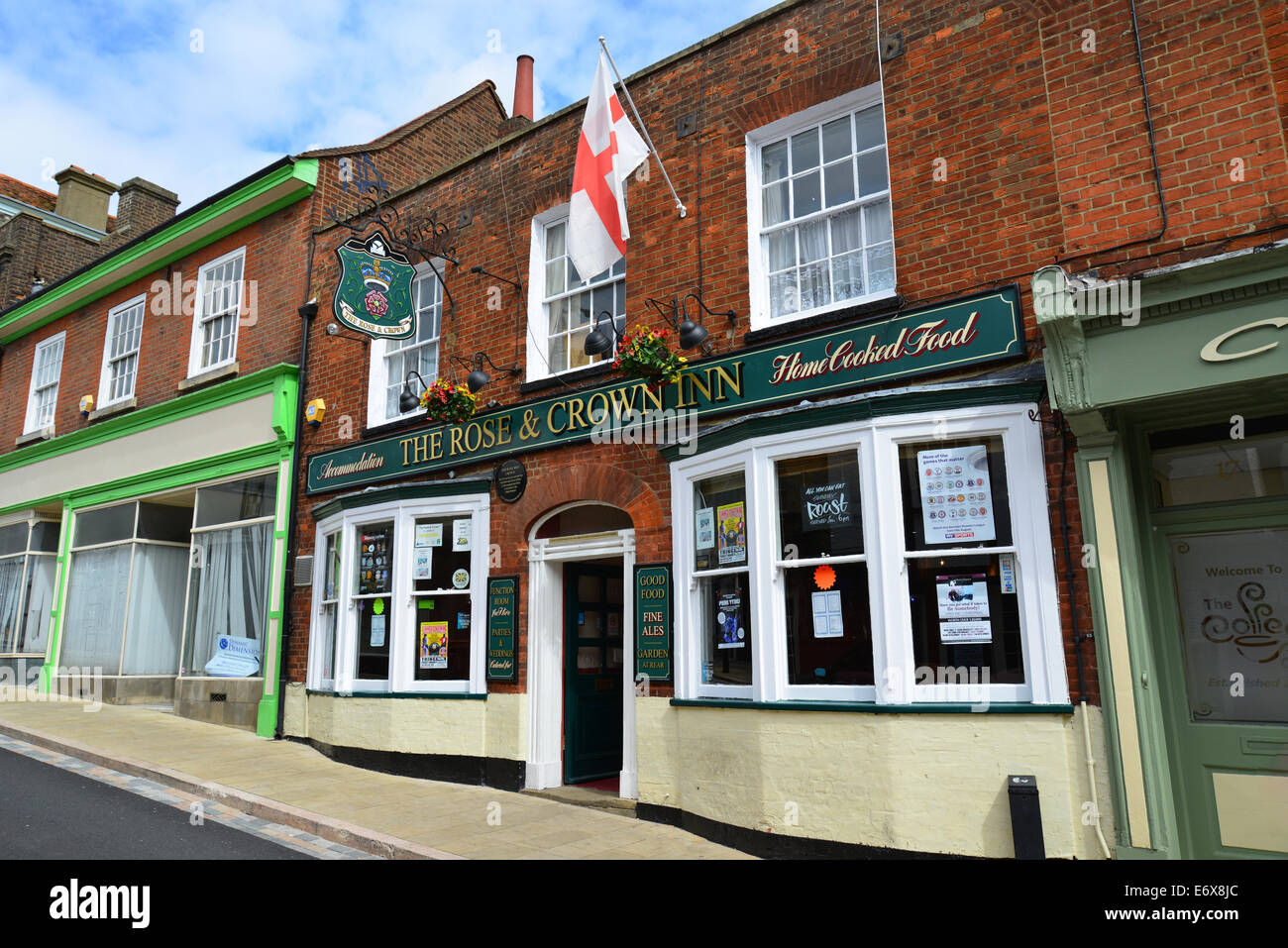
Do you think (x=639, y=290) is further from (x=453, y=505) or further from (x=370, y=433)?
(x=370, y=433)

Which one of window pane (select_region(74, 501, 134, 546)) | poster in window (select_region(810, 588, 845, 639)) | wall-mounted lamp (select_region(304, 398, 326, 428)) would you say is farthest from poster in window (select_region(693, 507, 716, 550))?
window pane (select_region(74, 501, 134, 546))

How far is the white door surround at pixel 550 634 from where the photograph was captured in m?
8.56

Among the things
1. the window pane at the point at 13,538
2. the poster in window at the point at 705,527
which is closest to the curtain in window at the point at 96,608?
the window pane at the point at 13,538

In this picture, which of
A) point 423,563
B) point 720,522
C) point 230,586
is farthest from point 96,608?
point 720,522

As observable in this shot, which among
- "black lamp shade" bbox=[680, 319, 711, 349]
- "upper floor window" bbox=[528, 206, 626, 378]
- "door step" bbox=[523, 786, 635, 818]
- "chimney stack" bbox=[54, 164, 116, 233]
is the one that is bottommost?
"door step" bbox=[523, 786, 635, 818]

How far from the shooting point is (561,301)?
9.66m

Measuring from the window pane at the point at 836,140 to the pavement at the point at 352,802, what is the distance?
5.85 metres

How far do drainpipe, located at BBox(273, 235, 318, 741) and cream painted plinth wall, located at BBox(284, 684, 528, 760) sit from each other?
0.96 m

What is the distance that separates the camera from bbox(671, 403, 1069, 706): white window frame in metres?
5.92

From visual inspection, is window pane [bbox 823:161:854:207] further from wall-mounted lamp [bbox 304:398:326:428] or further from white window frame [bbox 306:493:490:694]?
wall-mounted lamp [bbox 304:398:326:428]

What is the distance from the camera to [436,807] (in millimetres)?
7895

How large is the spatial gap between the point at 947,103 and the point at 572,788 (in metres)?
6.95

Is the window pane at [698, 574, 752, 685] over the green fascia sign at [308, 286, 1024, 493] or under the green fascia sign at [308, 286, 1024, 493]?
under

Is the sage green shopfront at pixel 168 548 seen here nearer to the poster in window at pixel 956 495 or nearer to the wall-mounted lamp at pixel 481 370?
the wall-mounted lamp at pixel 481 370
